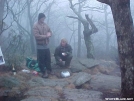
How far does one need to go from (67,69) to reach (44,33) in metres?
1.86

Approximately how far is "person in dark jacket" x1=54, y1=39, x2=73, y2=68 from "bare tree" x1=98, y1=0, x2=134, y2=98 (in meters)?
3.96

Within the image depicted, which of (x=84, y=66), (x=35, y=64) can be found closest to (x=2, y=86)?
(x=35, y=64)

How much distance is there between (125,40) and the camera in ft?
13.1

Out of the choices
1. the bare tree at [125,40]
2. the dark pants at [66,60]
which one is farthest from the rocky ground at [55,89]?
the bare tree at [125,40]

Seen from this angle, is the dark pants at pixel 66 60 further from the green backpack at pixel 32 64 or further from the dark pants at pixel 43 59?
the green backpack at pixel 32 64

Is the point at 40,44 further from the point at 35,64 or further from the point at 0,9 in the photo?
the point at 0,9

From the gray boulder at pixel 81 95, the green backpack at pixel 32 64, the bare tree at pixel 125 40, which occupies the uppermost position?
the bare tree at pixel 125 40

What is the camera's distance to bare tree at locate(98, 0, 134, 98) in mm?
3980

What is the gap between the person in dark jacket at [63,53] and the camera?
Answer: 7.85 metres

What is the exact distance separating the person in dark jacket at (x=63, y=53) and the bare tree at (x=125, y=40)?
396 cm

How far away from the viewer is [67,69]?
800 centimetres

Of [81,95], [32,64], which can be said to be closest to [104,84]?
[81,95]

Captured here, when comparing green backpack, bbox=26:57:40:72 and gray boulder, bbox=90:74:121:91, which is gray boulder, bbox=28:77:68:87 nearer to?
gray boulder, bbox=90:74:121:91

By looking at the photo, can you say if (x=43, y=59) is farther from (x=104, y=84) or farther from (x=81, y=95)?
(x=81, y=95)
